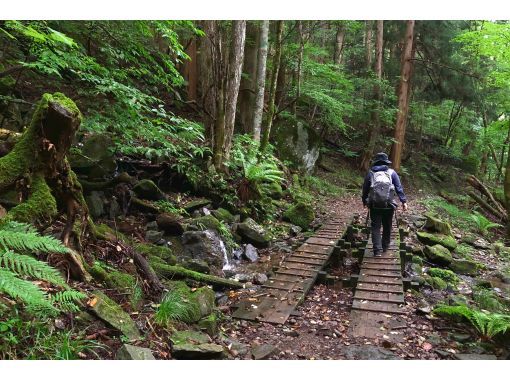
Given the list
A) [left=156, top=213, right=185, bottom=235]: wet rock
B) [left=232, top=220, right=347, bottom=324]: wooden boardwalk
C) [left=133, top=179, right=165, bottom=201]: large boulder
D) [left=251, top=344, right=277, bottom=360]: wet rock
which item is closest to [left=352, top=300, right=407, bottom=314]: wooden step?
[left=232, top=220, right=347, bottom=324]: wooden boardwalk

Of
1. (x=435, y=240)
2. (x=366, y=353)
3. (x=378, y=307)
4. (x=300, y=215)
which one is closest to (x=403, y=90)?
(x=435, y=240)

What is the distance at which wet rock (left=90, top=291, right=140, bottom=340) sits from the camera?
3451mm

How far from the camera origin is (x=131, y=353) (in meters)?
3.04

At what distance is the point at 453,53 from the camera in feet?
59.9

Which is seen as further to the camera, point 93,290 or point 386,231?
point 386,231

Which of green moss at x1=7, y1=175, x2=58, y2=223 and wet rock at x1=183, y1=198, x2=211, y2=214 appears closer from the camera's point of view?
green moss at x1=7, y1=175, x2=58, y2=223

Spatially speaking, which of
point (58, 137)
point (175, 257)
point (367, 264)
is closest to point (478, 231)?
point (367, 264)

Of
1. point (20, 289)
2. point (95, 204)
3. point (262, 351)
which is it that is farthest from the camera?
point (95, 204)

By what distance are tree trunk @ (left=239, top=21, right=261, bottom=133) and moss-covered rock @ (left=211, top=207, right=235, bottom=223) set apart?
572 centimetres

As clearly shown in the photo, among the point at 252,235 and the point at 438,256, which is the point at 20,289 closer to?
the point at 252,235

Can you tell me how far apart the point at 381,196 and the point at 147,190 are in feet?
14.9

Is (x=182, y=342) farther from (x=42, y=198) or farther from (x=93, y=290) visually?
(x=42, y=198)

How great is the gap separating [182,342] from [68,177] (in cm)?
233

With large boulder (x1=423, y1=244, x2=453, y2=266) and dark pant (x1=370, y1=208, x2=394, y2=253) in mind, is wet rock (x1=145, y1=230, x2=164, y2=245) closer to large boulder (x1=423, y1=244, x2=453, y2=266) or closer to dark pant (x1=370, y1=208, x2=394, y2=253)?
dark pant (x1=370, y1=208, x2=394, y2=253)
